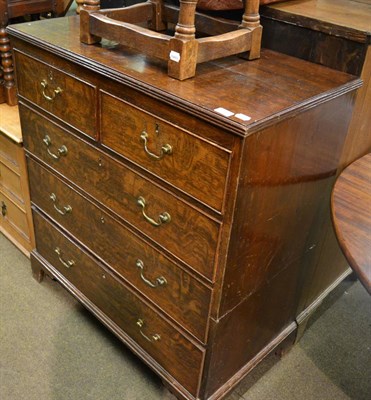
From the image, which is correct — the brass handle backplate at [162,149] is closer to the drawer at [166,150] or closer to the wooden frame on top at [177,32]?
the drawer at [166,150]

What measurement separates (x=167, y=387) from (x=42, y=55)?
3.55ft

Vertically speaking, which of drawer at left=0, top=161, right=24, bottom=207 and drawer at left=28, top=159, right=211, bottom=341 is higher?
drawer at left=28, top=159, right=211, bottom=341

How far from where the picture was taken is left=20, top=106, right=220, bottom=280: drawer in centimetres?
117

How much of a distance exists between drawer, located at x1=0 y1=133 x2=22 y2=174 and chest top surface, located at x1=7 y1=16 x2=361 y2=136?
56 cm

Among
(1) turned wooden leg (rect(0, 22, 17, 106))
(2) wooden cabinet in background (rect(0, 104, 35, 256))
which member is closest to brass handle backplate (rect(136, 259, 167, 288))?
(2) wooden cabinet in background (rect(0, 104, 35, 256))

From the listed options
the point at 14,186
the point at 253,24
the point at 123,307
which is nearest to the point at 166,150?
the point at 253,24

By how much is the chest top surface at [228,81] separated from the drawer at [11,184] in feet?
2.37

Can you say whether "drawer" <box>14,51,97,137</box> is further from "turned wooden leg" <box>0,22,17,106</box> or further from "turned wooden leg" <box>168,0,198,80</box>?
"turned wooden leg" <box>0,22,17,106</box>

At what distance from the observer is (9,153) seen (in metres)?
1.92

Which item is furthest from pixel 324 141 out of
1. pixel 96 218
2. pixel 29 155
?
pixel 29 155

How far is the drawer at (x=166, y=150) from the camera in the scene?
1.06 metres

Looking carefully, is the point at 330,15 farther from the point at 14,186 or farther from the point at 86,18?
the point at 14,186

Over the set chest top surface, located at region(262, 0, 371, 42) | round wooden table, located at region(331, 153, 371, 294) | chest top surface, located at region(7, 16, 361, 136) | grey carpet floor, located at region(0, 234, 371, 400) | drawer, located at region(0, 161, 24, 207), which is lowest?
grey carpet floor, located at region(0, 234, 371, 400)

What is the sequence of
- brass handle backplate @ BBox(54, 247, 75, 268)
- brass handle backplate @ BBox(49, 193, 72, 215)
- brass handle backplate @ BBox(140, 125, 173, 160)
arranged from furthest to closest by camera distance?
1. brass handle backplate @ BBox(54, 247, 75, 268)
2. brass handle backplate @ BBox(49, 193, 72, 215)
3. brass handle backplate @ BBox(140, 125, 173, 160)
